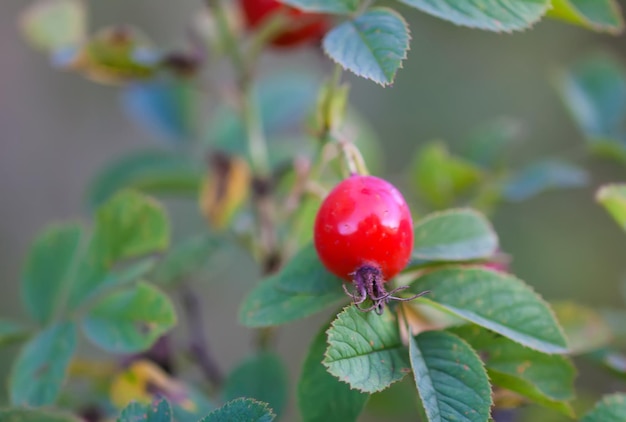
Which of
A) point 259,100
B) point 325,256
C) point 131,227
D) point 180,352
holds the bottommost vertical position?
point 180,352

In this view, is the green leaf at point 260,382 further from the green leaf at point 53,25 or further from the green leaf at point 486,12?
the green leaf at point 53,25

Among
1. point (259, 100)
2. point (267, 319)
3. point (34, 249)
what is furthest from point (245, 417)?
point (259, 100)

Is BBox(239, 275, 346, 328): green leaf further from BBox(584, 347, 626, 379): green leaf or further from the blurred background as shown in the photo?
the blurred background

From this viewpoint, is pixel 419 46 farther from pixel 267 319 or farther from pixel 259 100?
pixel 267 319

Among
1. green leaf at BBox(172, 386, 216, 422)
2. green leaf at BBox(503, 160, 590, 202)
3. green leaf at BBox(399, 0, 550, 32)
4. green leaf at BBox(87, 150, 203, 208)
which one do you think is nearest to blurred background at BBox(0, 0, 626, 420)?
green leaf at BBox(503, 160, 590, 202)

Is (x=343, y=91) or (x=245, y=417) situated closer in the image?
(x=245, y=417)

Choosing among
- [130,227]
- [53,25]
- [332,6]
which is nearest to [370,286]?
[332,6]

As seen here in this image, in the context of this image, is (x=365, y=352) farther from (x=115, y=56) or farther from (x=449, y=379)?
(x=115, y=56)
